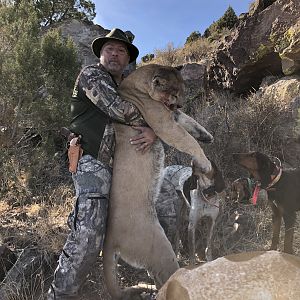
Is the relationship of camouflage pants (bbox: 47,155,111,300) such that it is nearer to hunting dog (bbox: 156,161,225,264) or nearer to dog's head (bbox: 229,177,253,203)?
hunting dog (bbox: 156,161,225,264)

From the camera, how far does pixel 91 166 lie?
9.96 feet

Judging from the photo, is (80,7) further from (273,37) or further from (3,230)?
(3,230)

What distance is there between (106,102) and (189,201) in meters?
1.91

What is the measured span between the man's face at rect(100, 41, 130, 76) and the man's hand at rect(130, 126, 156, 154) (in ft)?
1.95

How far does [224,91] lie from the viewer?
29.7 ft

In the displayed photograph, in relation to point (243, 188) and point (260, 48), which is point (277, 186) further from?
point (260, 48)

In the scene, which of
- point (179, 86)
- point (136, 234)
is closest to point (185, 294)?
point (136, 234)

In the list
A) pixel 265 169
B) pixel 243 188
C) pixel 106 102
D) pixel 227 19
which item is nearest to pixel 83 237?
pixel 106 102

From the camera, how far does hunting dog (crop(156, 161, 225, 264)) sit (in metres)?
3.86

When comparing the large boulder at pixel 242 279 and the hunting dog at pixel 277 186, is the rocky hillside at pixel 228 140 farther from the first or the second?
the large boulder at pixel 242 279

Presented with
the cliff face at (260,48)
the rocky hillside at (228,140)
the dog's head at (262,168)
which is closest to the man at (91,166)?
the rocky hillside at (228,140)

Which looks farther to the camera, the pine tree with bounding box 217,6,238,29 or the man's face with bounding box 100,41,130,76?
the pine tree with bounding box 217,6,238,29

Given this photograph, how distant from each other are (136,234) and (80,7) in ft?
55.6

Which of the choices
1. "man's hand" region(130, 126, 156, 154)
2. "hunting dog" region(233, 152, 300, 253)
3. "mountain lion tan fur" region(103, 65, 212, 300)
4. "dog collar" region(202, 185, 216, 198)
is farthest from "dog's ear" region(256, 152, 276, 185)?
"man's hand" region(130, 126, 156, 154)
